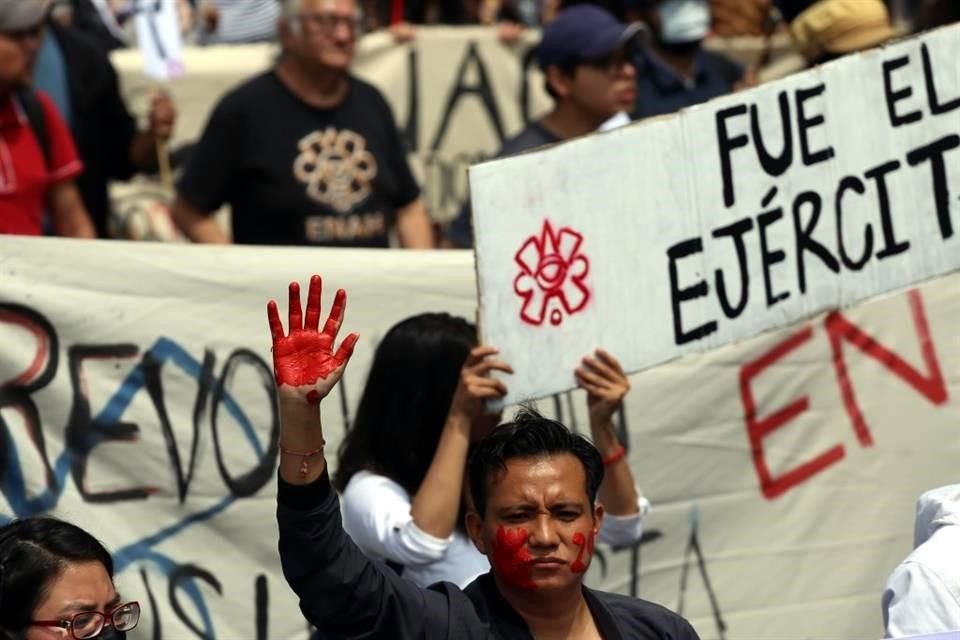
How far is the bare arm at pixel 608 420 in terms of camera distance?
4.08 meters

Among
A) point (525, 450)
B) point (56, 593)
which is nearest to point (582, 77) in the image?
point (525, 450)

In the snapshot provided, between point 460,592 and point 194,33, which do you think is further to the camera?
point 194,33

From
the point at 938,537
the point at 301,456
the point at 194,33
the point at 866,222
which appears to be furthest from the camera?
the point at 194,33

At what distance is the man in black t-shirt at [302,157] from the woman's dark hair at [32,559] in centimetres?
259

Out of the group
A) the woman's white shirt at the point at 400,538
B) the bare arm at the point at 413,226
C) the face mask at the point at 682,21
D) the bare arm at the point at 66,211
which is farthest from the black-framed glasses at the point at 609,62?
the woman's white shirt at the point at 400,538

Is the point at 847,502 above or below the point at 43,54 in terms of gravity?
below

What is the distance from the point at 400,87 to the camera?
909 cm

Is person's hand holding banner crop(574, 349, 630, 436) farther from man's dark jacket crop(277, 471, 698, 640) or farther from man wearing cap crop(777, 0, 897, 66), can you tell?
man wearing cap crop(777, 0, 897, 66)

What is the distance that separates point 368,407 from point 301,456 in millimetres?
1077

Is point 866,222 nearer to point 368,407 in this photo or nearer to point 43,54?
point 368,407

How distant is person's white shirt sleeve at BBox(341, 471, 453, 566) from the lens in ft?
12.6

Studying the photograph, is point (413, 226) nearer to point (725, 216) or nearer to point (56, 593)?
point (725, 216)

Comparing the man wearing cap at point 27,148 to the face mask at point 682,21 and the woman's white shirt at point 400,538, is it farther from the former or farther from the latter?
the face mask at point 682,21

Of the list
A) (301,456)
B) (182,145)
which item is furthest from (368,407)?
(182,145)
